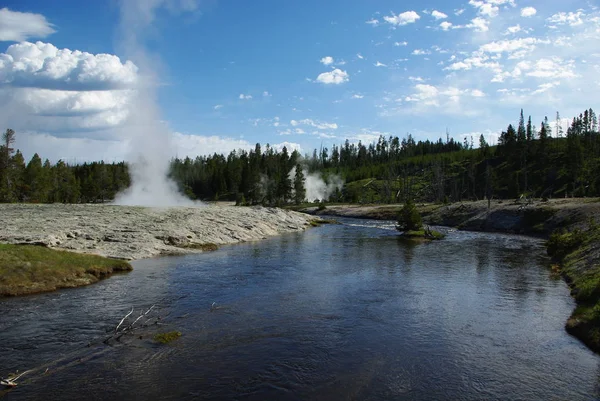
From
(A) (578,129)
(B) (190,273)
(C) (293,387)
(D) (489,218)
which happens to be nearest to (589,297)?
(C) (293,387)

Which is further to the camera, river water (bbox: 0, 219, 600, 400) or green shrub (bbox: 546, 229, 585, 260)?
green shrub (bbox: 546, 229, 585, 260)

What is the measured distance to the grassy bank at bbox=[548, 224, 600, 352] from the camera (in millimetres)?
22545

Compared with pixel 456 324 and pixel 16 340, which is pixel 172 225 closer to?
pixel 16 340

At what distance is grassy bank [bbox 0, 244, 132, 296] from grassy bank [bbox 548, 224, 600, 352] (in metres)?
33.5

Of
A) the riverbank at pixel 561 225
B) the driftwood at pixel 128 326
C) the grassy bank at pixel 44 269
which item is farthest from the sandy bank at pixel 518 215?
the grassy bank at pixel 44 269

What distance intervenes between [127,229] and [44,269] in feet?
68.7

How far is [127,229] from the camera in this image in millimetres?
52312

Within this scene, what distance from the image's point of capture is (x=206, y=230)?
6056 cm

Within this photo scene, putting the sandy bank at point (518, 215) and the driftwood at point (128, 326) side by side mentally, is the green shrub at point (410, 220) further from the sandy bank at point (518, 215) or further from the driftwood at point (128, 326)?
the driftwood at point (128, 326)

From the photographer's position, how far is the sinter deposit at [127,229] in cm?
4300

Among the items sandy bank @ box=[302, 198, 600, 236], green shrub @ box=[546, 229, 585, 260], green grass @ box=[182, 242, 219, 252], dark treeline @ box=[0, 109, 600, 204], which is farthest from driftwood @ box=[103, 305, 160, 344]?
dark treeline @ box=[0, 109, 600, 204]

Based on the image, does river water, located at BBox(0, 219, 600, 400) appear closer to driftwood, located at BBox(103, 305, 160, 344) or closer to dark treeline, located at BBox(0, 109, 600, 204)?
driftwood, located at BBox(103, 305, 160, 344)

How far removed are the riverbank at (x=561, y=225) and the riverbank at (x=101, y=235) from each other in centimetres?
3443

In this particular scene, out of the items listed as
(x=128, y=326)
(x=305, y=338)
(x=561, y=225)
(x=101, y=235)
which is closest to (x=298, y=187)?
(x=561, y=225)
